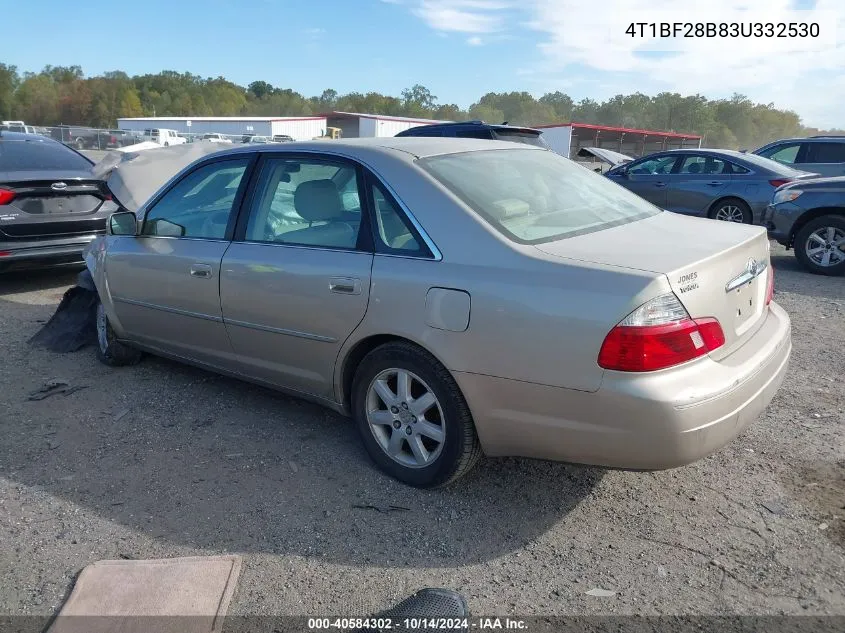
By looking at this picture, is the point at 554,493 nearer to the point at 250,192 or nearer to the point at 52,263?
the point at 250,192

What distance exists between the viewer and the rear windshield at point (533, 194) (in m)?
3.12

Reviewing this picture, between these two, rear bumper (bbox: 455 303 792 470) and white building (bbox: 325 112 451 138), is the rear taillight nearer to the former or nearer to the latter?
rear bumper (bbox: 455 303 792 470)

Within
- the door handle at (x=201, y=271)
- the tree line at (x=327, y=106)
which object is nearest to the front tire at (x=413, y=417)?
the door handle at (x=201, y=271)

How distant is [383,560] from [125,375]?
9.69ft

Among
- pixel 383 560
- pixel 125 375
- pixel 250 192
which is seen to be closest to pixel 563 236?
pixel 383 560

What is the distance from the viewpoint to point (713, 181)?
34.6 ft

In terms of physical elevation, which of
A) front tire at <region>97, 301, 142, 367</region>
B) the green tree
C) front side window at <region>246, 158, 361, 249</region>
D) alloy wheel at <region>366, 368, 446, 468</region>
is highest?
the green tree

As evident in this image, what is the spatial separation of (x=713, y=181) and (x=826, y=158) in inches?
151

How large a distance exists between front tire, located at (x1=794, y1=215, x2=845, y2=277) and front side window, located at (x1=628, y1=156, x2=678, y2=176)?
10.5 feet

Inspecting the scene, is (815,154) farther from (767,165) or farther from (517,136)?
(517,136)

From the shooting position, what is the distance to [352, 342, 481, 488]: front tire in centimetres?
303

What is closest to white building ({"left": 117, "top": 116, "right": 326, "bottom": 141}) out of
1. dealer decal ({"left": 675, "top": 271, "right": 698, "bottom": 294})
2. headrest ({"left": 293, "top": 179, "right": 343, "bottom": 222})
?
headrest ({"left": 293, "top": 179, "right": 343, "bottom": 222})

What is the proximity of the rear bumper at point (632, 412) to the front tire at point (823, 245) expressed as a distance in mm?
6365

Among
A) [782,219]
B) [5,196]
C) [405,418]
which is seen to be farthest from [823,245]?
[5,196]
